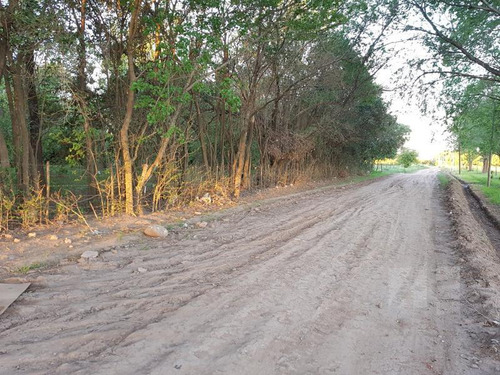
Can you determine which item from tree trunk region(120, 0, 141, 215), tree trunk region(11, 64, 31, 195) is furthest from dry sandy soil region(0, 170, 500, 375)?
tree trunk region(11, 64, 31, 195)

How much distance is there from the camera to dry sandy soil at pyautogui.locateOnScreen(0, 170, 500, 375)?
305 centimetres

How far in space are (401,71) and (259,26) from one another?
6.61m

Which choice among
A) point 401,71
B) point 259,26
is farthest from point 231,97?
point 401,71

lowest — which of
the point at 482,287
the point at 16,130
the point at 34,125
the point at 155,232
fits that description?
the point at 482,287

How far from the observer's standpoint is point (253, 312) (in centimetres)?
397

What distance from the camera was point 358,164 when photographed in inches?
1437

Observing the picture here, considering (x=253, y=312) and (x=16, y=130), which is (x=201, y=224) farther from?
(x=16, y=130)

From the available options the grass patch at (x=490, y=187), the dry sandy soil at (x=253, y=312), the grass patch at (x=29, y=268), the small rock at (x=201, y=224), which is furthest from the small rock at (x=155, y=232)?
the grass patch at (x=490, y=187)

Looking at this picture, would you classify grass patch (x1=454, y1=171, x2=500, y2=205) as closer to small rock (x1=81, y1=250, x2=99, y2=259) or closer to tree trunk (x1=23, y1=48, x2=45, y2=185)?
small rock (x1=81, y1=250, x2=99, y2=259)

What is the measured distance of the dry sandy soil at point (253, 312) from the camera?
3049 millimetres

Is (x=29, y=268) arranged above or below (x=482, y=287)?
above

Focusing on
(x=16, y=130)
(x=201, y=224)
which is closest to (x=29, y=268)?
(x=201, y=224)

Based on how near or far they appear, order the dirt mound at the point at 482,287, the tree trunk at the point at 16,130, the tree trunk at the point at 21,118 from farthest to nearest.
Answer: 1. the tree trunk at the point at 16,130
2. the tree trunk at the point at 21,118
3. the dirt mound at the point at 482,287

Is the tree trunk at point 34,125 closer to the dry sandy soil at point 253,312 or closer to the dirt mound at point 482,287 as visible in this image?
the dry sandy soil at point 253,312
